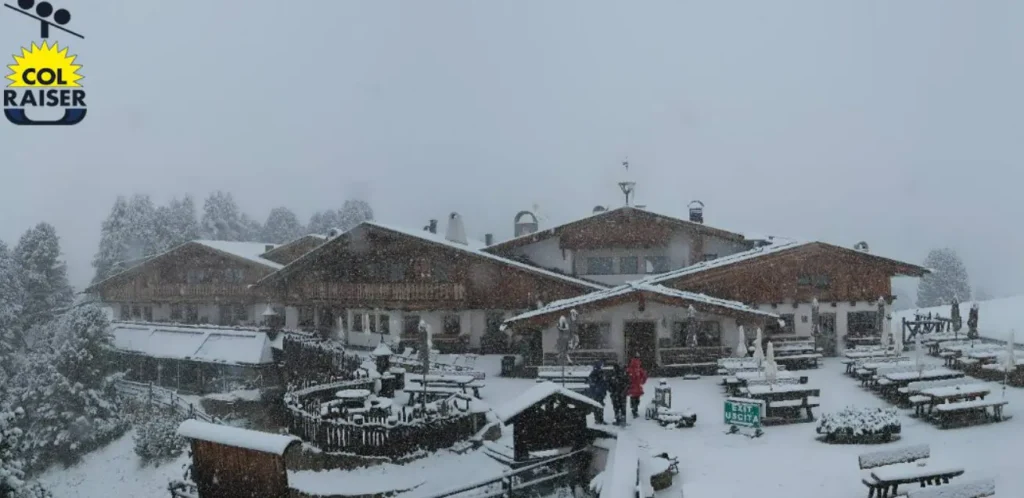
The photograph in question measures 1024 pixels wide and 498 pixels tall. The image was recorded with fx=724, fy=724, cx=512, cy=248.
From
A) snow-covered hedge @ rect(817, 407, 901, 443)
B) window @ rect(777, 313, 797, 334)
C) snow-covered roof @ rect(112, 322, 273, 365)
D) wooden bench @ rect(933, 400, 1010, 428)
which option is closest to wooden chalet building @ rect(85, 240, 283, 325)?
snow-covered roof @ rect(112, 322, 273, 365)

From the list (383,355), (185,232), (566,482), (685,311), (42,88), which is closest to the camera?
(566,482)

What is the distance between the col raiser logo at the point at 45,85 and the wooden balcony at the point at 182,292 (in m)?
28.4

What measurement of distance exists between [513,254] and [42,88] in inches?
967

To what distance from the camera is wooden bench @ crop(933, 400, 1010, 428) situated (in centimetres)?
1614

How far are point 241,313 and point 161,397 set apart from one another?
14963mm

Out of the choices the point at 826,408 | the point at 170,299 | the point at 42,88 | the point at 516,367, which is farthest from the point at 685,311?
the point at 170,299

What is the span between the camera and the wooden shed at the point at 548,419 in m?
13.7

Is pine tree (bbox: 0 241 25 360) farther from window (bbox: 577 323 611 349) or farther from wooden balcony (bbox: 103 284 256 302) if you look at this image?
window (bbox: 577 323 611 349)

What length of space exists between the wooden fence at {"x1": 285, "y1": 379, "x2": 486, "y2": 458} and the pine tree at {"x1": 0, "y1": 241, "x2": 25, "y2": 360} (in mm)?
36432

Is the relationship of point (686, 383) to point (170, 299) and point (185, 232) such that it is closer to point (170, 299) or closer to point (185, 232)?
point (170, 299)

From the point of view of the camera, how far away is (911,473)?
10.9m

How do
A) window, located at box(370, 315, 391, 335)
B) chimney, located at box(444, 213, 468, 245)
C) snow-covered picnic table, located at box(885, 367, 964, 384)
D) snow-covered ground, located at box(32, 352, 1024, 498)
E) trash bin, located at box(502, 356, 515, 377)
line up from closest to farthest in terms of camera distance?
snow-covered ground, located at box(32, 352, 1024, 498), snow-covered picnic table, located at box(885, 367, 964, 384), trash bin, located at box(502, 356, 515, 377), window, located at box(370, 315, 391, 335), chimney, located at box(444, 213, 468, 245)

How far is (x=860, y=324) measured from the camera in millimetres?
32031

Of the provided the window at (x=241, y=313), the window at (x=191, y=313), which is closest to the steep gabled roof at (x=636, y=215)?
the window at (x=241, y=313)
